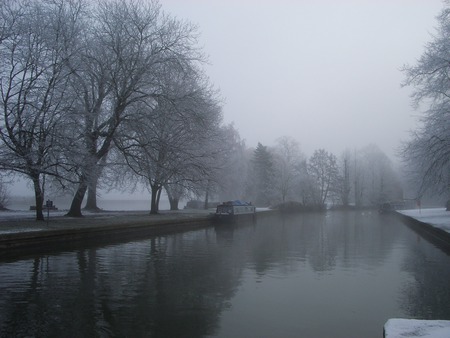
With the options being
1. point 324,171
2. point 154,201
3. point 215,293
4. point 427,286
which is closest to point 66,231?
point 215,293

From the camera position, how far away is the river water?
7938 mm

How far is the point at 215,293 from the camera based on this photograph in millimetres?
10688

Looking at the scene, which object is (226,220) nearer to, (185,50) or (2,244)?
(185,50)

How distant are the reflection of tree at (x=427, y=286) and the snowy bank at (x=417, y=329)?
120 inches

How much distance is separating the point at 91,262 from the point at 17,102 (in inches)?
429

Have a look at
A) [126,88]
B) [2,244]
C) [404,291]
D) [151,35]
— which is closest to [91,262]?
[2,244]

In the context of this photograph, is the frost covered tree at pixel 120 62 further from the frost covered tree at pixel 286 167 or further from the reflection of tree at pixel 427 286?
the frost covered tree at pixel 286 167

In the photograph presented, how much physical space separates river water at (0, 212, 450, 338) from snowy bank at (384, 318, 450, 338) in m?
1.72

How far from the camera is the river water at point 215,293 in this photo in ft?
26.0

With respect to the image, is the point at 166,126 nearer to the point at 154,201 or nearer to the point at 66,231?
the point at 154,201

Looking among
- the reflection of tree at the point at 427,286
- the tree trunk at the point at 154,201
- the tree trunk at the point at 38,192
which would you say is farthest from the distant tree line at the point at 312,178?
the reflection of tree at the point at 427,286

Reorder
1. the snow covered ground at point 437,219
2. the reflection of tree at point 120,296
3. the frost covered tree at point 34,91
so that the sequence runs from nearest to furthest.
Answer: the reflection of tree at point 120,296 → the frost covered tree at point 34,91 → the snow covered ground at point 437,219

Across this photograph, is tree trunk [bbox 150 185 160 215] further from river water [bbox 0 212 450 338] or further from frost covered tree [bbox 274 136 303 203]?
frost covered tree [bbox 274 136 303 203]

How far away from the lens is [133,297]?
10016 millimetres
